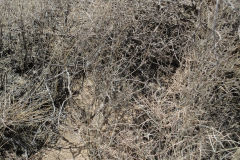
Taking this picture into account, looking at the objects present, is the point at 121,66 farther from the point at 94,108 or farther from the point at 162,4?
the point at 162,4

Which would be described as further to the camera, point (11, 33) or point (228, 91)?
point (11, 33)

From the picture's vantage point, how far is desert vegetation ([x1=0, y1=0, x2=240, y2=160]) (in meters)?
2.78

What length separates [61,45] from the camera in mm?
3172

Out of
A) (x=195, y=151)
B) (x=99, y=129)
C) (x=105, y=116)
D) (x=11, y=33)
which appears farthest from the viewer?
(x=11, y=33)

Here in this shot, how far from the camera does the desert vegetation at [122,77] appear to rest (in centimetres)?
278

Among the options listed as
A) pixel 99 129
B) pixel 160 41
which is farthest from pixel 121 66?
pixel 99 129

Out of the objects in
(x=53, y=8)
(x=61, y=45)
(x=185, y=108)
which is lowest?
(x=185, y=108)

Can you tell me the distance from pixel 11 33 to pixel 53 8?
1.57 ft

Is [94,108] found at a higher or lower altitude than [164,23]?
lower

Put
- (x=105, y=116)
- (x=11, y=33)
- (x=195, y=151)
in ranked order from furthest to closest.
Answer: (x=11, y=33)
(x=105, y=116)
(x=195, y=151)

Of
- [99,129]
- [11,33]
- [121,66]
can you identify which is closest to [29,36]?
[11,33]

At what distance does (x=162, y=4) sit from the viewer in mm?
3393

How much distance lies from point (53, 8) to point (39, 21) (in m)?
0.20

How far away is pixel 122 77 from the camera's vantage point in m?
3.06
